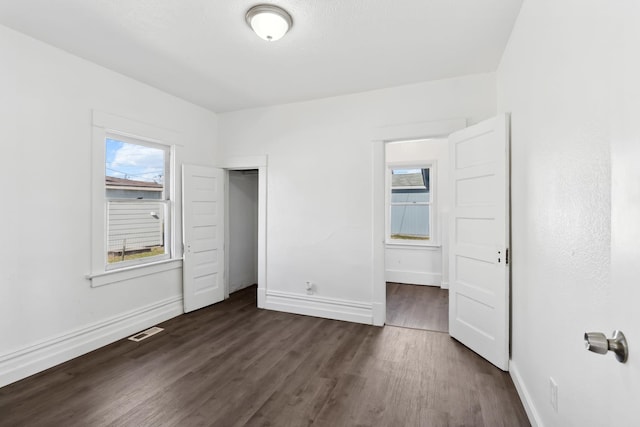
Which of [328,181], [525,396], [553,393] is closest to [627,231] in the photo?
[553,393]

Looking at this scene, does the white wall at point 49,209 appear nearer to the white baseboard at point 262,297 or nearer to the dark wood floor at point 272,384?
the dark wood floor at point 272,384

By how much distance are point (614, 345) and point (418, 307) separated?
376 centimetres

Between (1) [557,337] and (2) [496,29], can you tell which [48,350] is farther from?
(2) [496,29]

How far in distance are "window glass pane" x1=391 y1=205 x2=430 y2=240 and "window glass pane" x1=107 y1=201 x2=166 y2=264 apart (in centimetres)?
407

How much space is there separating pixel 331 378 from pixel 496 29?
3.10 metres

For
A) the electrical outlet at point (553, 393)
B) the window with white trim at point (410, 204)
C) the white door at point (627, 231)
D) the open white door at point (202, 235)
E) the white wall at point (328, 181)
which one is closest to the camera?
the white door at point (627, 231)

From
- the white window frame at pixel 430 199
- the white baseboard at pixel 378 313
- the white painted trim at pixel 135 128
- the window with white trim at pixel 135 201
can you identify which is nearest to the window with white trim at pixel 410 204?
the white window frame at pixel 430 199

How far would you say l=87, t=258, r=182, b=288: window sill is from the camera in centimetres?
307

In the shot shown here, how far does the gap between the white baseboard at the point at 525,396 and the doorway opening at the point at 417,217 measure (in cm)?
250

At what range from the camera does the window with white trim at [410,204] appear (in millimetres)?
5723

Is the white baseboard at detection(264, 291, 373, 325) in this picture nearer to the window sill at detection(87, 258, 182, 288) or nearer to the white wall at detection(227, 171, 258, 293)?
the white wall at detection(227, 171, 258, 293)

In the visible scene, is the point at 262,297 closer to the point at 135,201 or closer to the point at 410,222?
the point at 135,201

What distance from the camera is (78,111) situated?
9.55 ft

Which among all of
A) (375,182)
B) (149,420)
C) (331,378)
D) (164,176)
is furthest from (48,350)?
(375,182)
